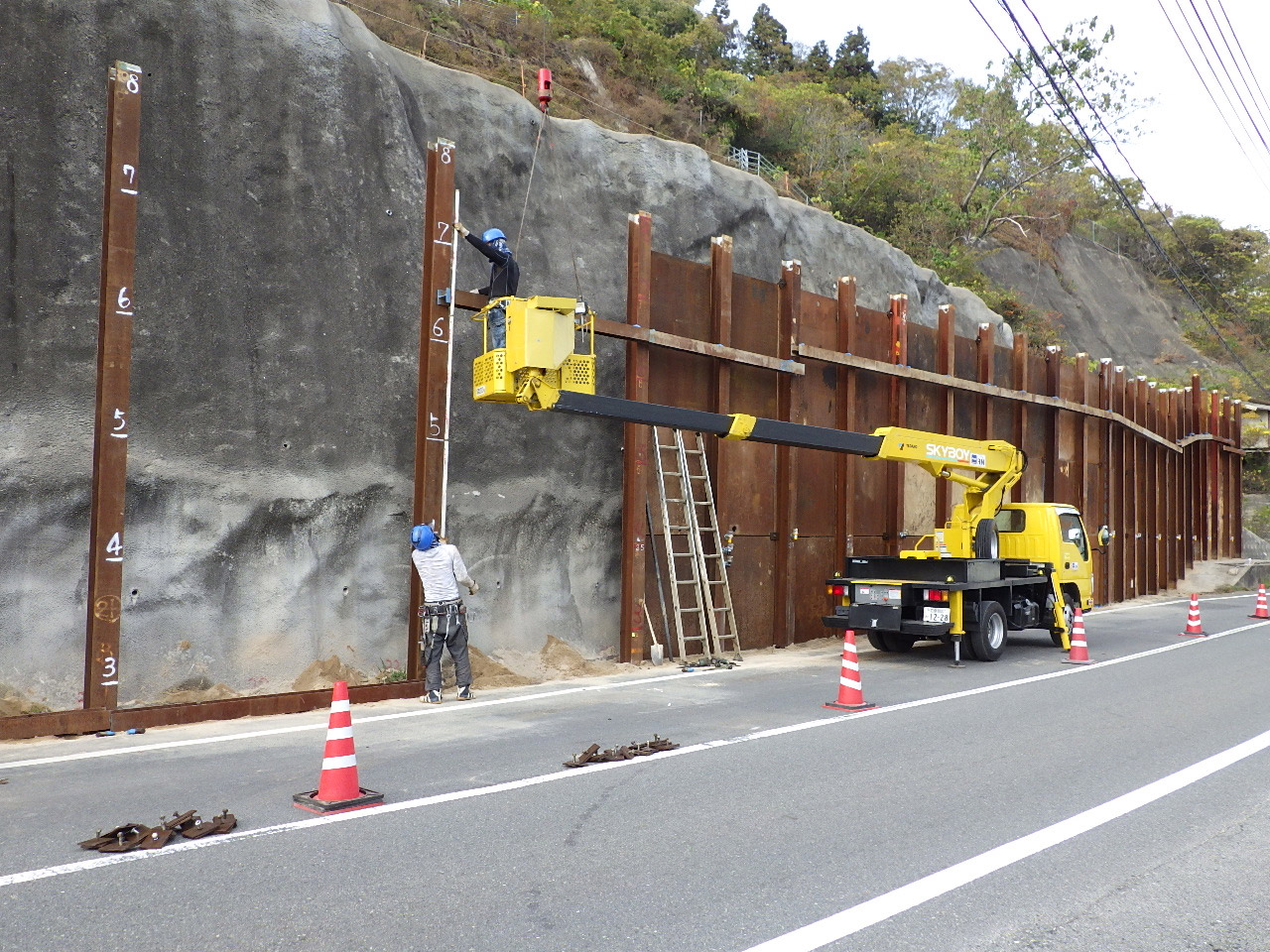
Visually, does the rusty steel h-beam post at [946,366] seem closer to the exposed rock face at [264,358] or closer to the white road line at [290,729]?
the white road line at [290,729]

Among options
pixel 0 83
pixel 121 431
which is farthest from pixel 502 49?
pixel 121 431

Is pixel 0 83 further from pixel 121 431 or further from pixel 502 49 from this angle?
pixel 502 49

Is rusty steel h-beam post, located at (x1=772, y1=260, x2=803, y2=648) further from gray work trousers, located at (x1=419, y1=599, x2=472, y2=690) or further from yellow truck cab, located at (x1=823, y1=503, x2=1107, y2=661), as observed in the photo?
gray work trousers, located at (x1=419, y1=599, x2=472, y2=690)

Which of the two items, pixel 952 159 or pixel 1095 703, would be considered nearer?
pixel 1095 703

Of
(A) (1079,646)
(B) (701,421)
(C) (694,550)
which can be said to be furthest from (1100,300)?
(B) (701,421)

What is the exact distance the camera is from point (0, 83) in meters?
9.27

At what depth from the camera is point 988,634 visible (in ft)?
45.8

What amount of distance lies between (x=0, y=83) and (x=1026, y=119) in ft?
122

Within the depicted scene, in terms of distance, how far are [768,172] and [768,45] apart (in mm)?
25780

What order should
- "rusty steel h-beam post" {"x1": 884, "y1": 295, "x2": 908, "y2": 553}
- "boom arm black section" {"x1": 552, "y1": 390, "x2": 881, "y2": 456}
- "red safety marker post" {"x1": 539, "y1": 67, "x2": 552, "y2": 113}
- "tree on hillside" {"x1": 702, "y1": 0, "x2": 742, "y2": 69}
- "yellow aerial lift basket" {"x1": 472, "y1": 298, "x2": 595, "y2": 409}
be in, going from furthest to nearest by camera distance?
"tree on hillside" {"x1": 702, "y1": 0, "x2": 742, "y2": 69} → "rusty steel h-beam post" {"x1": 884, "y1": 295, "x2": 908, "y2": 553} → "red safety marker post" {"x1": 539, "y1": 67, "x2": 552, "y2": 113} → "boom arm black section" {"x1": 552, "y1": 390, "x2": 881, "y2": 456} → "yellow aerial lift basket" {"x1": 472, "y1": 298, "x2": 595, "y2": 409}

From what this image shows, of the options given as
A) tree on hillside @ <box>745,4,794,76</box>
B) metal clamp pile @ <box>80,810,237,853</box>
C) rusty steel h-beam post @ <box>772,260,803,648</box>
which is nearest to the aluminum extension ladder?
rusty steel h-beam post @ <box>772,260,803,648</box>

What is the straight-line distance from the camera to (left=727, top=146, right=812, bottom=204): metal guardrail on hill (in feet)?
84.0

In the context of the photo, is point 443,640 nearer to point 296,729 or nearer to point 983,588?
point 296,729

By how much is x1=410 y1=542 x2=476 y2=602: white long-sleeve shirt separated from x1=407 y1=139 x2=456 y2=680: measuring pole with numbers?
2.33 ft
